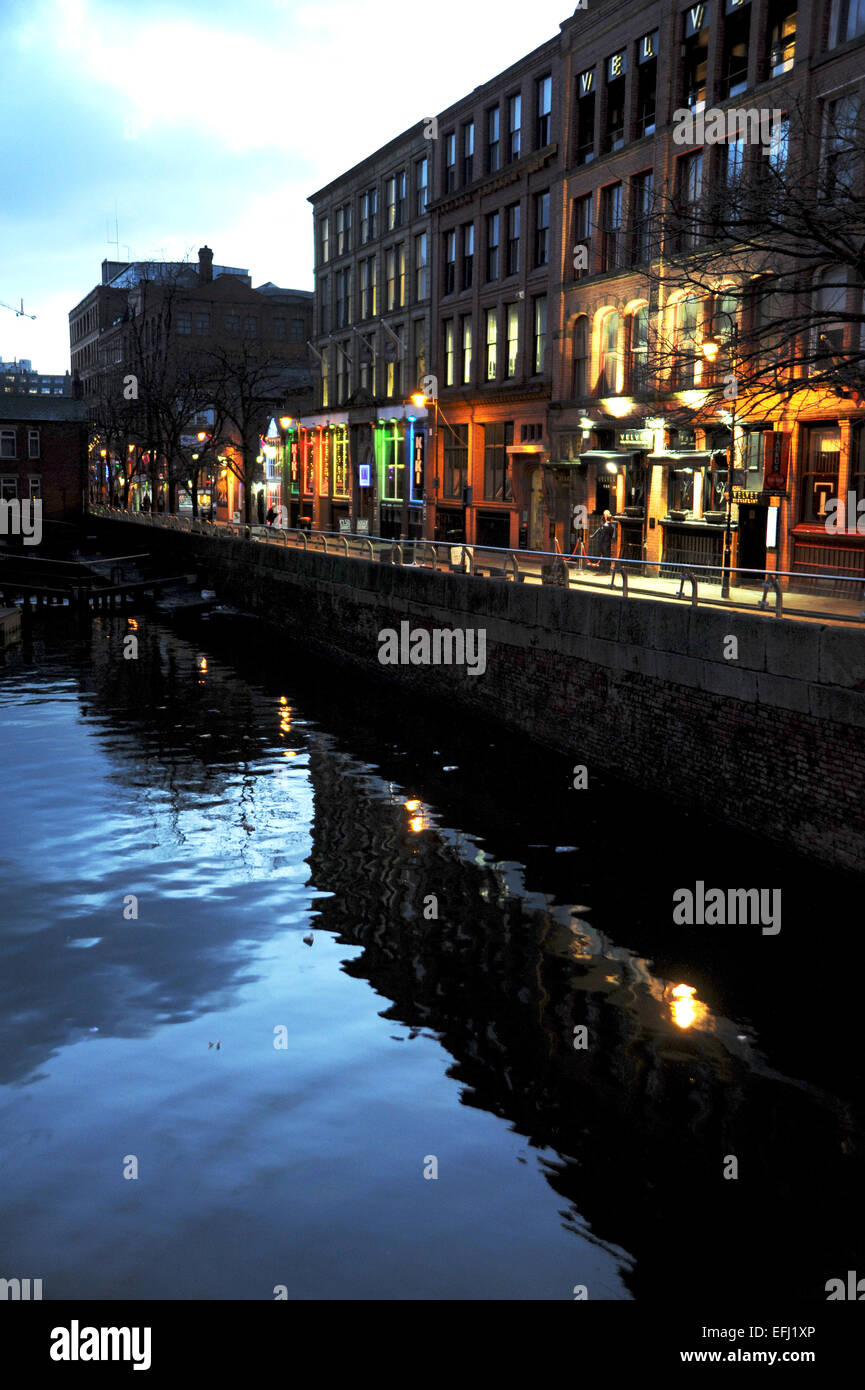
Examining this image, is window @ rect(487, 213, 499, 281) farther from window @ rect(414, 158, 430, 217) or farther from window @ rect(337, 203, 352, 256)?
window @ rect(337, 203, 352, 256)

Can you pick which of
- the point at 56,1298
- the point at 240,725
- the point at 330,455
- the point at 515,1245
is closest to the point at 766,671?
the point at 515,1245

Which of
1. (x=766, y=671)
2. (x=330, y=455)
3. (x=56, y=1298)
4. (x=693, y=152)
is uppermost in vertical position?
(x=693, y=152)

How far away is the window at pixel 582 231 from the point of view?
39.7m

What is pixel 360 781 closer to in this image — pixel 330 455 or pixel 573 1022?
pixel 573 1022

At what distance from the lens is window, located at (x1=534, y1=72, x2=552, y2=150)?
1678 inches

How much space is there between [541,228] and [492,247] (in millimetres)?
4568

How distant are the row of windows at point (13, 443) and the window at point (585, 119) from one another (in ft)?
189

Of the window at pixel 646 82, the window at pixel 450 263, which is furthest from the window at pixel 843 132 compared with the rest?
the window at pixel 450 263

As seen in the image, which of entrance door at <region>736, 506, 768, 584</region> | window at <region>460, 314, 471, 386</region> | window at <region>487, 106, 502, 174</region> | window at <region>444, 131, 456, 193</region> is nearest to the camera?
entrance door at <region>736, 506, 768, 584</region>

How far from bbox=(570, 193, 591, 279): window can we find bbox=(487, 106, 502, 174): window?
280 inches

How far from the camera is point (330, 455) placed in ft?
226

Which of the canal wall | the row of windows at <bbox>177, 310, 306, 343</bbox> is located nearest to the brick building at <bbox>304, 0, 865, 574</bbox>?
the canal wall

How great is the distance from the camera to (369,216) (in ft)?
206

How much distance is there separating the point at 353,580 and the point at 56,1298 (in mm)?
28020
